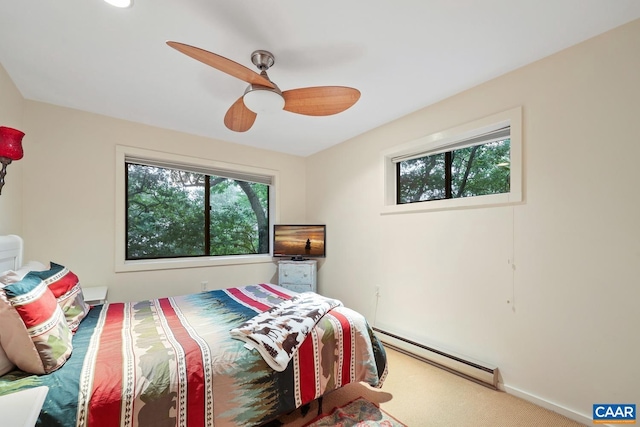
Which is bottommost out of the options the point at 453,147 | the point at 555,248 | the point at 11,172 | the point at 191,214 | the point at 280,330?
the point at 280,330

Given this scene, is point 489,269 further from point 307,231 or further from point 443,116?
point 307,231

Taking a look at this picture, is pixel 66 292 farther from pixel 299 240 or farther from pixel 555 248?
pixel 555 248

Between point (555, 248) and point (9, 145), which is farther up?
point (9, 145)

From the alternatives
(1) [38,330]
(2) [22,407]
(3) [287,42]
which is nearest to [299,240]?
(3) [287,42]

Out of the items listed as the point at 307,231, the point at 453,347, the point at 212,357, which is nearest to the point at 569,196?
the point at 453,347

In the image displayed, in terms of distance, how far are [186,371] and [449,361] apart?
6.88ft

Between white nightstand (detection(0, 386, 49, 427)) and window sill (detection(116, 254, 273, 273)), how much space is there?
2226mm

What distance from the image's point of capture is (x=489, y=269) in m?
2.23

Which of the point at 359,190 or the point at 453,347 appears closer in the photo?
the point at 453,347

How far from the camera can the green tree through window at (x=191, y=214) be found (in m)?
3.30

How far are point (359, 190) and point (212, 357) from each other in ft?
8.28

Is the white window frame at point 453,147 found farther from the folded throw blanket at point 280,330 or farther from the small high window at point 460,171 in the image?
the folded throw blanket at point 280,330

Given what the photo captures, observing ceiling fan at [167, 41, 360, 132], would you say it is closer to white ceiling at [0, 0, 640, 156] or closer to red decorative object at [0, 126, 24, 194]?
white ceiling at [0, 0, 640, 156]

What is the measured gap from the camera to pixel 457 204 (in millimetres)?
2465
